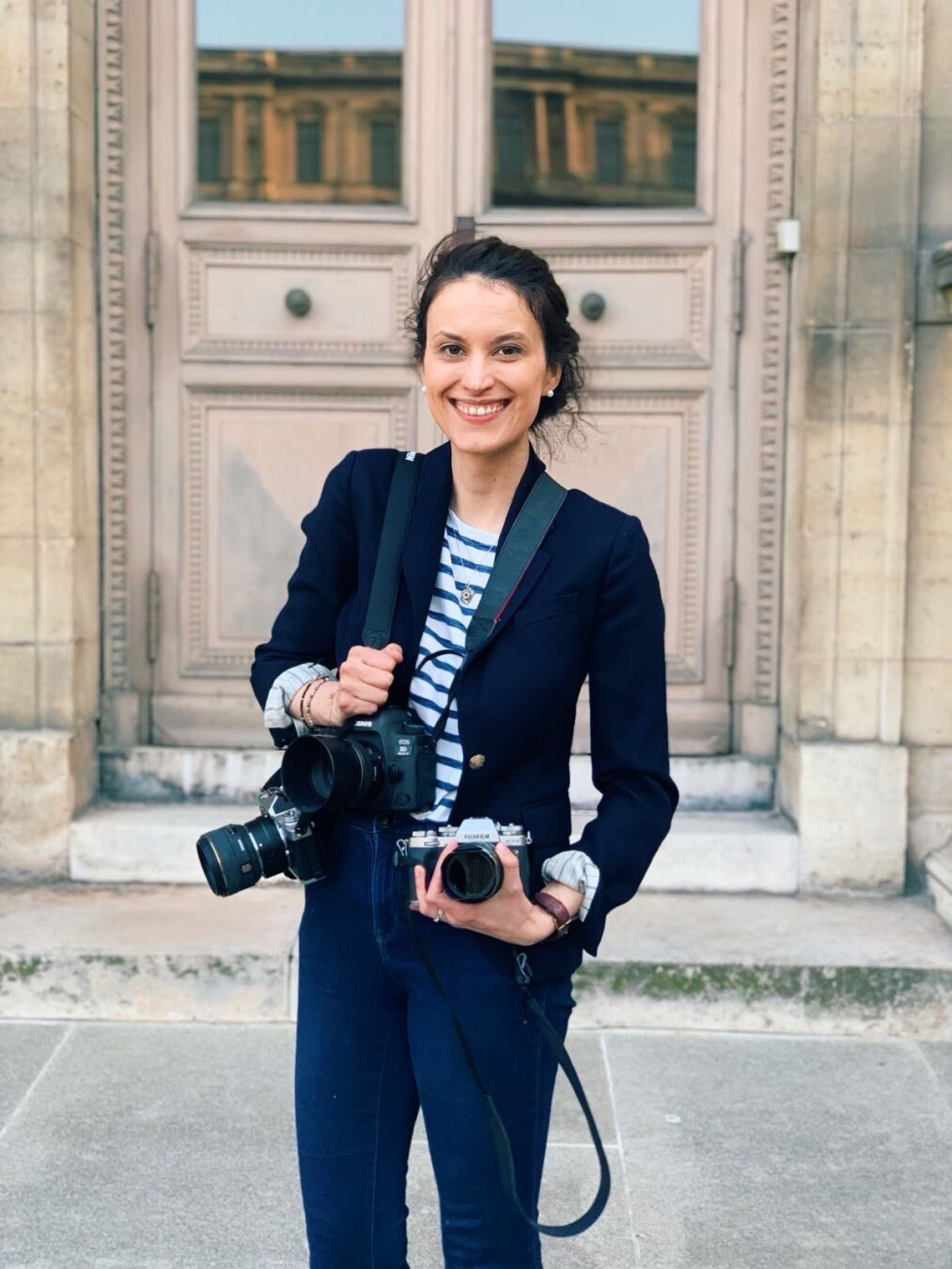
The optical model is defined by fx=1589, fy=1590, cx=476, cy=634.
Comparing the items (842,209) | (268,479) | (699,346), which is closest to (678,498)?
(699,346)

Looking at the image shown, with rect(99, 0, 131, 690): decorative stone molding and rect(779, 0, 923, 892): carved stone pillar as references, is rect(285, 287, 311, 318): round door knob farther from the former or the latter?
rect(779, 0, 923, 892): carved stone pillar

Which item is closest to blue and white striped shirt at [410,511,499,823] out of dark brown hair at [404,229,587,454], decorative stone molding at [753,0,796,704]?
dark brown hair at [404,229,587,454]

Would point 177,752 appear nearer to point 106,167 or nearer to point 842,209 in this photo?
point 106,167

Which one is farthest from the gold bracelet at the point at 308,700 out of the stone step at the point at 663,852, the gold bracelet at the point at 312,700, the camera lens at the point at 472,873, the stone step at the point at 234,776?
the stone step at the point at 234,776

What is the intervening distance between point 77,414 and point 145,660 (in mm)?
937

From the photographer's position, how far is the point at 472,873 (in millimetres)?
1970

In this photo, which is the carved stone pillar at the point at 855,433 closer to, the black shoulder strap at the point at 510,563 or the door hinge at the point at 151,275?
the door hinge at the point at 151,275

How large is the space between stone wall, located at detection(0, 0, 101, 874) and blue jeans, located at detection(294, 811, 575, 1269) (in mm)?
3291

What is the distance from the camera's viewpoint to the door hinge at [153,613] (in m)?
5.71

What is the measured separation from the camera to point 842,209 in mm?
5164

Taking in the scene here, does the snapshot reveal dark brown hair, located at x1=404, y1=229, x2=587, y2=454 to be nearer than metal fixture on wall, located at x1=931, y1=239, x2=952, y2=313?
Yes

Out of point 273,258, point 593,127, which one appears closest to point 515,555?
point 273,258

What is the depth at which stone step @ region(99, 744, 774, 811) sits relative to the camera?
561cm

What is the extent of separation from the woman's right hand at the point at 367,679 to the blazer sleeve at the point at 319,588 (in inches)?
8.4
